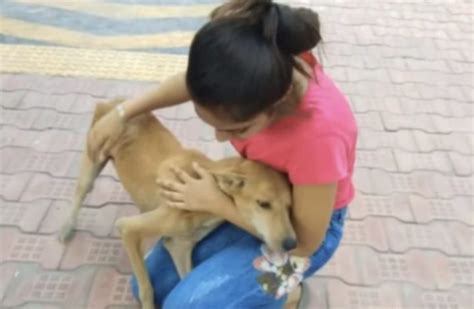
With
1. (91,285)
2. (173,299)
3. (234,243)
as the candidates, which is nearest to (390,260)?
(234,243)

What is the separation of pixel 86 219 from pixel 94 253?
260 mm

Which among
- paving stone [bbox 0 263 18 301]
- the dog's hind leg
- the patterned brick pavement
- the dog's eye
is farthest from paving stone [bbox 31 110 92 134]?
the dog's eye

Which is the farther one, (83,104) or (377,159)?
(83,104)

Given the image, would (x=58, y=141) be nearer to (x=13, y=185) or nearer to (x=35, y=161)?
(x=35, y=161)

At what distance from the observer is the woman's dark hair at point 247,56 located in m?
1.92

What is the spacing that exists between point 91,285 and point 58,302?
0.55ft

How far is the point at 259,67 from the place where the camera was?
6.32 ft

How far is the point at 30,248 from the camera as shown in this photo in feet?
10.7

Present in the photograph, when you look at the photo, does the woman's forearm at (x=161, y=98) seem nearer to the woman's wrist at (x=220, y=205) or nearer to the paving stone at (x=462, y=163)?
the woman's wrist at (x=220, y=205)

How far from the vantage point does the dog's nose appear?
7.77ft

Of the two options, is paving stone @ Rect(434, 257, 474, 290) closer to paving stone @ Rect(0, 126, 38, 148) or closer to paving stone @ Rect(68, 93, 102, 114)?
paving stone @ Rect(68, 93, 102, 114)

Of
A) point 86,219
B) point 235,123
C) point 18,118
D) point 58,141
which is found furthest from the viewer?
point 18,118

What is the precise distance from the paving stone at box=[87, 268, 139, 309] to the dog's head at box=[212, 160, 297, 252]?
85 cm

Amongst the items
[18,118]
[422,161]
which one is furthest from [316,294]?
[18,118]
